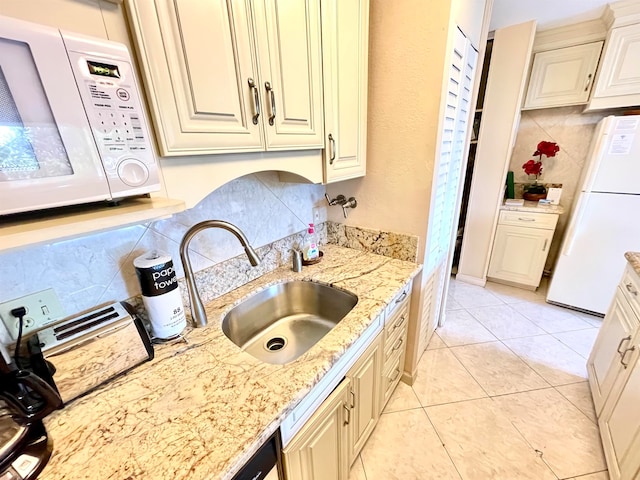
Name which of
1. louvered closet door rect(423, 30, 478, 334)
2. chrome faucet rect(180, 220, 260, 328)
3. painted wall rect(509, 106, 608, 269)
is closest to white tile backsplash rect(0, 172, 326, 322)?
chrome faucet rect(180, 220, 260, 328)

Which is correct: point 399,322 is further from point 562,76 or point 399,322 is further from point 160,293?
point 562,76

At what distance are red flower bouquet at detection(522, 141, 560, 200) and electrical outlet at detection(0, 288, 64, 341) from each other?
3430mm

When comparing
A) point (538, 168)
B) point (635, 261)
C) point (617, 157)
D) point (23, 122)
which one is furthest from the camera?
point (538, 168)

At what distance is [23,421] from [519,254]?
3301mm

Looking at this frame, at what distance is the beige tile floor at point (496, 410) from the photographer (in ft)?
4.17

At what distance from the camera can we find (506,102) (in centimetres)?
224

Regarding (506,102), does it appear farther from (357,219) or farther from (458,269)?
(357,219)

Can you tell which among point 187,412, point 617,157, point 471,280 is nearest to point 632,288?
point 617,157

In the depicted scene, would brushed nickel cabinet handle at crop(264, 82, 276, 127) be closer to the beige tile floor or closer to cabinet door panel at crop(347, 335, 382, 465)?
cabinet door panel at crop(347, 335, 382, 465)

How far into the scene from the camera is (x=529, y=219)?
2.44 meters

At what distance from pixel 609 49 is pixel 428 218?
85.6 inches

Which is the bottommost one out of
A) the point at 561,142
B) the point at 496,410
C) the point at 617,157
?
the point at 496,410

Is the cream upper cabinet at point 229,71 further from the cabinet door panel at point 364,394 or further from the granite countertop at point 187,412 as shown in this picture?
the cabinet door panel at point 364,394

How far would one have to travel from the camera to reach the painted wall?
2428 millimetres
